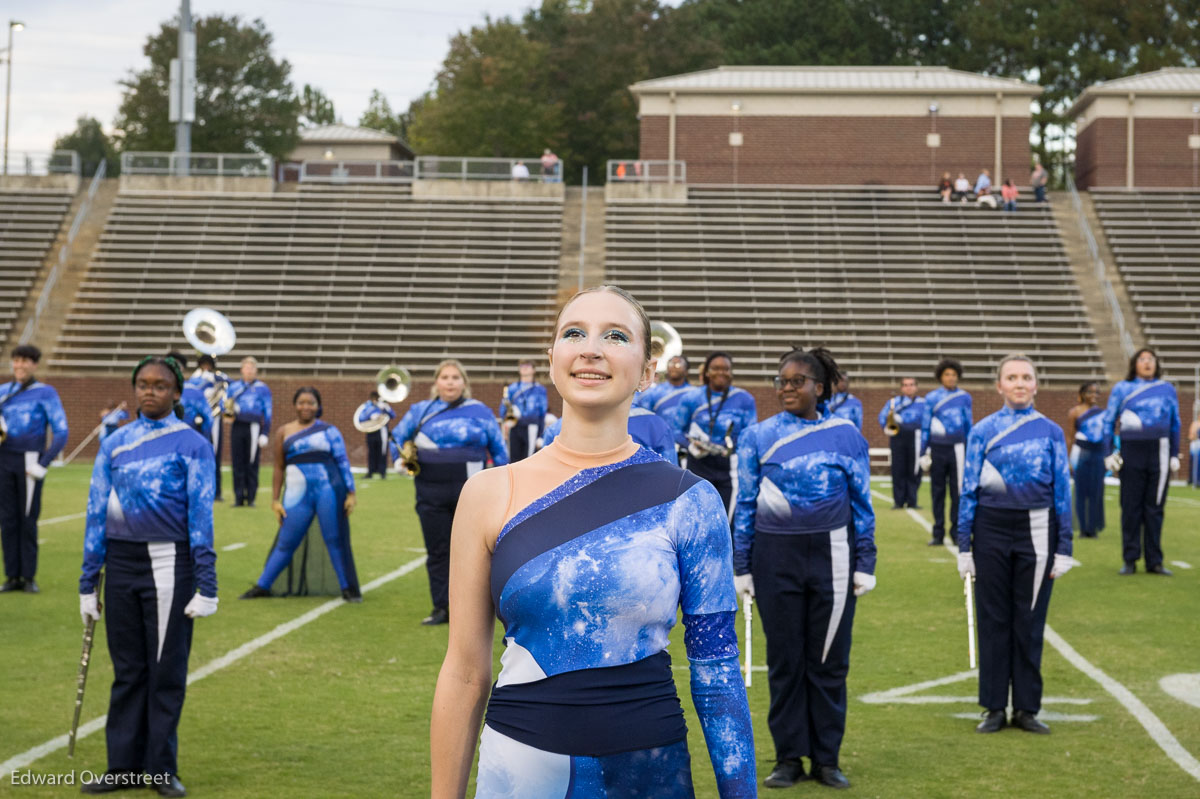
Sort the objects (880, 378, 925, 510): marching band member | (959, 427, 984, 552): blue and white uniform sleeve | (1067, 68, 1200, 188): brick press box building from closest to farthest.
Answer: (959, 427, 984, 552): blue and white uniform sleeve
(880, 378, 925, 510): marching band member
(1067, 68, 1200, 188): brick press box building

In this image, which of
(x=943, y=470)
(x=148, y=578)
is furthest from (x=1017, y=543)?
(x=943, y=470)

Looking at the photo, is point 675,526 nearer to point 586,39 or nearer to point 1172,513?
point 1172,513

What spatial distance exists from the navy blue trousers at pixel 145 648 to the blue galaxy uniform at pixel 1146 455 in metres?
10.2

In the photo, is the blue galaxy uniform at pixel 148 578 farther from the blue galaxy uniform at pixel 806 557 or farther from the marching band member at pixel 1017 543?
the marching band member at pixel 1017 543

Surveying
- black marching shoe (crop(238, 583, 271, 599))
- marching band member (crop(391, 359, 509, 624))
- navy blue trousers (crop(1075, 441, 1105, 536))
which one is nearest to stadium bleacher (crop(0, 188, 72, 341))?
black marching shoe (crop(238, 583, 271, 599))

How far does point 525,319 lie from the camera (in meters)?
33.7

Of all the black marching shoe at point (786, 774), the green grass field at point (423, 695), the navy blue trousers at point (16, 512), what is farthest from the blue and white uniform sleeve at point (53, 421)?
the black marching shoe at point (786, 774)

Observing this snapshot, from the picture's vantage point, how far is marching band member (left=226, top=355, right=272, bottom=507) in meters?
20.3

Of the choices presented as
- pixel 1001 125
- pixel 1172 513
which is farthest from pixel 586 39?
pixel 1172 513

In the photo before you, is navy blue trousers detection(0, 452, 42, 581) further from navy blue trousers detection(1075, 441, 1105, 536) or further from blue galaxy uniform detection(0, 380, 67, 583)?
navy blue trousers detection(1075, 441, 1105, 536)

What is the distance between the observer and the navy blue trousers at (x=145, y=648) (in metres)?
6.36

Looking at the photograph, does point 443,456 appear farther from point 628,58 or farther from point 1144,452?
point 628,58

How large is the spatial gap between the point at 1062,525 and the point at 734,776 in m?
5.53

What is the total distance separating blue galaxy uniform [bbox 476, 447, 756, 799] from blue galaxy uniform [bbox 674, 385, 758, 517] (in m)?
10.1
